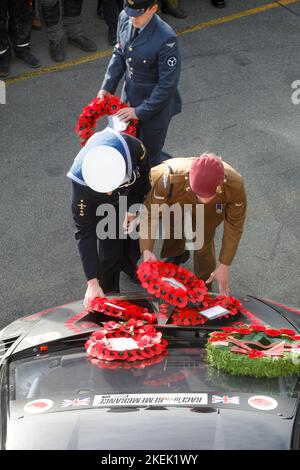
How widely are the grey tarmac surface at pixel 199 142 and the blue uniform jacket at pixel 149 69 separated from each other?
1.04 meters

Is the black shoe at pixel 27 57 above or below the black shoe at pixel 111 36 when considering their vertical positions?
below

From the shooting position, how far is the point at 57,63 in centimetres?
846

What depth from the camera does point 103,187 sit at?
173 inches

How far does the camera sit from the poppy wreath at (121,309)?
4215 millimetres

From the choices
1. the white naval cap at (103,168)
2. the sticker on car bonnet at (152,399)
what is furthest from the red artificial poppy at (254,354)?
the white naval cap at (103,168)

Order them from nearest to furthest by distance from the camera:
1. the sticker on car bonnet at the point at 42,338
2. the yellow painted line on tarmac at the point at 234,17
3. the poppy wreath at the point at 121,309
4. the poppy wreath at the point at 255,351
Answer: the poppy wreath at the point at 255,351 < the sticker on car bonnet at the point at 42,338 < the poppy wreath at the point at 121,309 < the yellow painted line on tarmac at the point at 234,17

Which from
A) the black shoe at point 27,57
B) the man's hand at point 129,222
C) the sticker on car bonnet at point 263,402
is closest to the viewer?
the sticker on car bonnet at point 263,402

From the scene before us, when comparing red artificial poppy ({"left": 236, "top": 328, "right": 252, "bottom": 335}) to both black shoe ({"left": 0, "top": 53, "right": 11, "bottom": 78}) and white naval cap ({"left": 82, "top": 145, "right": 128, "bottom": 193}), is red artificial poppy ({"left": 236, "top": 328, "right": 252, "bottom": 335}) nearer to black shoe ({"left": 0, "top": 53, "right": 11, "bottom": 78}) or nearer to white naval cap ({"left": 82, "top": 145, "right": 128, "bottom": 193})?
white naval cap ({"left": 82, "top": 145, "right": 128, "bottom": 193})

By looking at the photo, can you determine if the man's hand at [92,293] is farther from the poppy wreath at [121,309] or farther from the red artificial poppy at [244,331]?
the red artificial poppy at [244,331]

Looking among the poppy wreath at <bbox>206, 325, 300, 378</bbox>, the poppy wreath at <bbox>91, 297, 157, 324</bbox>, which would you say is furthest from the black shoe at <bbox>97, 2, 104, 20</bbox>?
the poppy wreath at <bbox>206, 325, 300, 378</bbox>

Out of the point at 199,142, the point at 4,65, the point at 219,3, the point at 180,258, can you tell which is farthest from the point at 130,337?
the point at 219,3

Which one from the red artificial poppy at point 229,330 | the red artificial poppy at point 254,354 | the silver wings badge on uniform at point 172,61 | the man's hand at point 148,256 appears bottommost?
the man's hand at point 148,256
